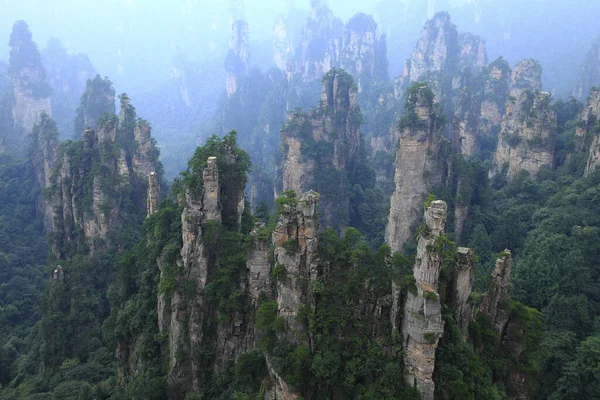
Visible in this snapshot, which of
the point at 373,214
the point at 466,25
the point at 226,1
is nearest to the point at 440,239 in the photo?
the point at 373,214

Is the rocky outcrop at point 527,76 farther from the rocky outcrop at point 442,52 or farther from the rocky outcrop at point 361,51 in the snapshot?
the rocky outcrop at point 361,51

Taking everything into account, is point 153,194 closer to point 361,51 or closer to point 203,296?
point 203,296

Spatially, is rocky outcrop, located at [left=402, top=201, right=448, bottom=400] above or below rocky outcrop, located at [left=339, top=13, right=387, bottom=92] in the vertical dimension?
below

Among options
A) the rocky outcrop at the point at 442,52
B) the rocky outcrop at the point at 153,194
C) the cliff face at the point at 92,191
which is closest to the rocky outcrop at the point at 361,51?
the rocky outcrop at the point at 442,52

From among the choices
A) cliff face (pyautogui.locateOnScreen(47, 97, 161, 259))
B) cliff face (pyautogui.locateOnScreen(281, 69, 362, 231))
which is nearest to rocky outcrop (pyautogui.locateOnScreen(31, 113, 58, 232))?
cliff face (pyautogui.locateOnScreen(47, 97, 161, 259))

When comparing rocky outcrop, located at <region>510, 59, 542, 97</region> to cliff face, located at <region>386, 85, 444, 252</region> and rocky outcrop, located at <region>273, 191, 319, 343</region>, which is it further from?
rocky outcrop, located at <region>273, 191, 319, 343</region>

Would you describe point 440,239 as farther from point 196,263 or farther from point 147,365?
point 147,365
